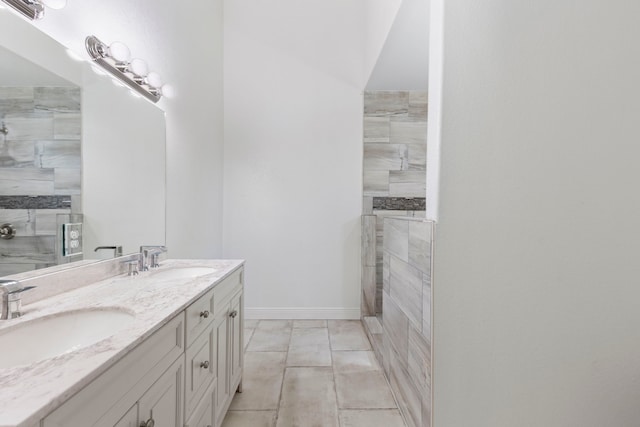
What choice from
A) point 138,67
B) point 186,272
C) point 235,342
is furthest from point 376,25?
point 235,342

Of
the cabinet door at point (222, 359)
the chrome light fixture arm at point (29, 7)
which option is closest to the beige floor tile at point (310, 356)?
the cabinet door at point (222, 359)

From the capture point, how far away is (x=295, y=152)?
3.36 m

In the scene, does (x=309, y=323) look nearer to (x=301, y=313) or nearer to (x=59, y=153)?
(x=301, y=313)

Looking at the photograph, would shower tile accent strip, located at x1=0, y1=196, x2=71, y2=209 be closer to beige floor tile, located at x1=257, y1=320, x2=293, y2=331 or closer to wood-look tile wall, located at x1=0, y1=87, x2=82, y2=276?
wood-look tile wall, located at x1=0, y1=87, x2=82, y2=276

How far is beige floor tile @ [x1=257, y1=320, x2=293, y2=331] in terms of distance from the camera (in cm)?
314

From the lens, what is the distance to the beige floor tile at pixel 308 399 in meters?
1.77

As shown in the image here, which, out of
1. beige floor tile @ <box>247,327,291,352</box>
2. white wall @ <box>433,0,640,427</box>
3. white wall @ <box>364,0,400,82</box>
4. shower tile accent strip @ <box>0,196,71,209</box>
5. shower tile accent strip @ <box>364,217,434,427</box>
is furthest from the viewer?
beige floor tile @ <box>247,327,291,352</box>

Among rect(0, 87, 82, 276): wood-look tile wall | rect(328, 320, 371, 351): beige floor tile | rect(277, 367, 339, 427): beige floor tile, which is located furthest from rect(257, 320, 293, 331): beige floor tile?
rect(0, 87, 82, 276): wood-look tile wall

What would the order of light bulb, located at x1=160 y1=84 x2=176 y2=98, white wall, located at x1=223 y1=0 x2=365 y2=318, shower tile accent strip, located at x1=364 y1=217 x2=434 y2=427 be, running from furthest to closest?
1. white wall, located at x1=223 y1=0 x2=365 y2=318
2. light bulb, located at x1=160 y1=84 x2=176 y2=98
3. shower tile accent strip, located at x1=364 y1=217 x2=434 y2=427

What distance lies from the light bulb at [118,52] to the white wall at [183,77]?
0.23ft

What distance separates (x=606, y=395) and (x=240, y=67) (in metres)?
3.69

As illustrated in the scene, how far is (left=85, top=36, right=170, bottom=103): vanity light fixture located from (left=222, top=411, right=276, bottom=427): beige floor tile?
1.92 m

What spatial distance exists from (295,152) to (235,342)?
208 centimetres

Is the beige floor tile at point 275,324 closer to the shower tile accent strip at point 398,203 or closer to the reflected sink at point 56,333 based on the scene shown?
the shower tile accent strip at point 398,203
